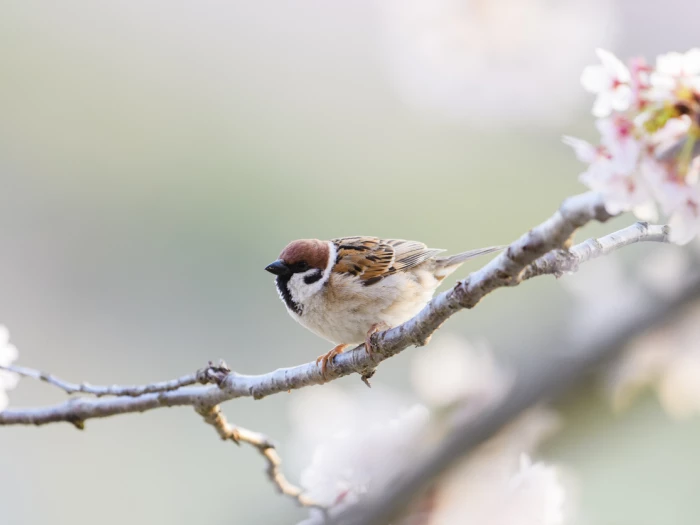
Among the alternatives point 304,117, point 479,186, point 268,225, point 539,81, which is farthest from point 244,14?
point 539,81

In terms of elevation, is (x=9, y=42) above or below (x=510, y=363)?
above

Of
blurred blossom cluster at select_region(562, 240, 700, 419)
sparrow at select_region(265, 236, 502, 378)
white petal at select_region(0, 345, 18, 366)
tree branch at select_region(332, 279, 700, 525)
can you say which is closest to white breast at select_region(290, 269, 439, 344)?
sparrow at select_region(265, 236, 502, 378)

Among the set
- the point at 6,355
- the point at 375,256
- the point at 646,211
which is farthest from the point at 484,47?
the point at 6,355

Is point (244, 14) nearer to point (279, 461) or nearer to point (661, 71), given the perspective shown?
point (279, 461)

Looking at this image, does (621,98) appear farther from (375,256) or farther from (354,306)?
(375,256)

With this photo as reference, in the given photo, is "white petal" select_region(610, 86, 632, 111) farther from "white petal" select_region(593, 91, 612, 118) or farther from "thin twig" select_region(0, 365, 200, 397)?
"thin twig" select_region(0, 365, 200, 397)
